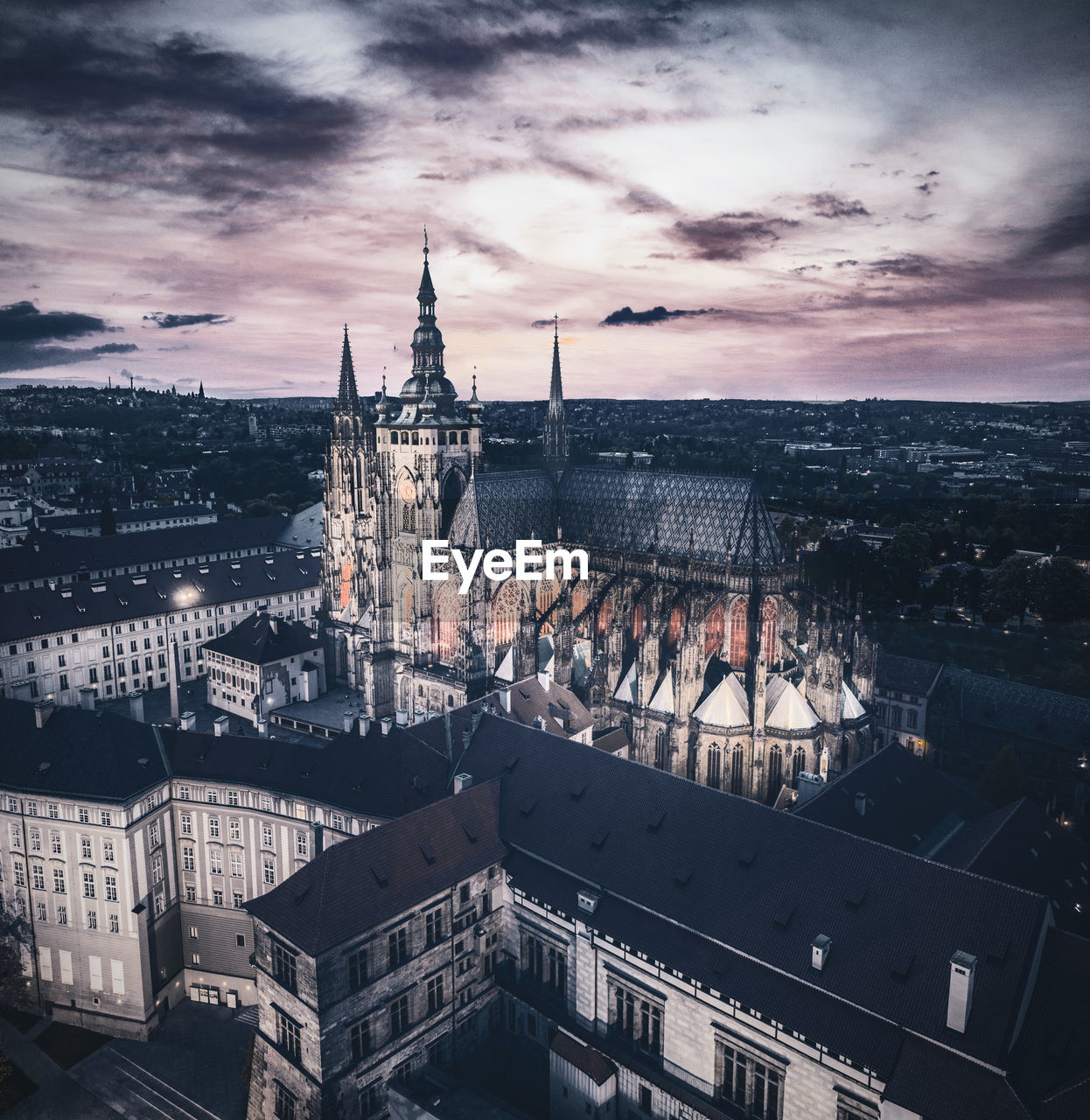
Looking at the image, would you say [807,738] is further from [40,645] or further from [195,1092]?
[40,645]

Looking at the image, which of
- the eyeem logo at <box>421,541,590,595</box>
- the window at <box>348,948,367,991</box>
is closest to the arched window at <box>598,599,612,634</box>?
the eyeem logo at <box>421,541,590,595</box>

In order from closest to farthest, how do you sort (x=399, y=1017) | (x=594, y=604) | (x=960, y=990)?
(x=960, y=990) < (x=399, y=1017) < (x=594, y=604)

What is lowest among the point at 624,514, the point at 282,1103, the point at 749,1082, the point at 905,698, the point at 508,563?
the point at 282,1103

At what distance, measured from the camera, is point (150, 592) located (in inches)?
3772

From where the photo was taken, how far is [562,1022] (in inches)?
1630

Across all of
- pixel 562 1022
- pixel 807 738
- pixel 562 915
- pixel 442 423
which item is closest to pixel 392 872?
pixel 562 915

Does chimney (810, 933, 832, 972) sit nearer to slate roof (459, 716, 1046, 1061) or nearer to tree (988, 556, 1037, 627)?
slate roof (459, 716, 1046, 1061)

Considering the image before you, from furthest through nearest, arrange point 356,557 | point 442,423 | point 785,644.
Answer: point 356,557, point 442,423, point 785,644

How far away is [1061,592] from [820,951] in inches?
3270

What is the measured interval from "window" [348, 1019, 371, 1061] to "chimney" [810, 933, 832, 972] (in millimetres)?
20303

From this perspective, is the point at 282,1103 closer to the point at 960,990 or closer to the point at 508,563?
the point at 960,990

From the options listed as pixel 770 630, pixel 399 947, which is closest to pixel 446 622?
pixel 770 630

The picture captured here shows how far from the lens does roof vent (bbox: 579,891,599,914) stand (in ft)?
132

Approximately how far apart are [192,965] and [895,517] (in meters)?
130
